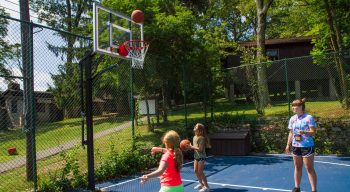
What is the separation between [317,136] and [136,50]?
Answer: 741cm

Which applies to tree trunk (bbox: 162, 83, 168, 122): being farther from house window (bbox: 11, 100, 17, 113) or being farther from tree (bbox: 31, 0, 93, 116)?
house window (bbox: 11, 100, 17, 113)

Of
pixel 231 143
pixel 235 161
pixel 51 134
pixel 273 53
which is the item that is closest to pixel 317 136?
pixel 231 143

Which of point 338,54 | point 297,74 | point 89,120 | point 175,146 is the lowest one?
point 175,146

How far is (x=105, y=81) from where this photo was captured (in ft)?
42.5

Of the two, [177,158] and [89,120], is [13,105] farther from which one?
[177,158]

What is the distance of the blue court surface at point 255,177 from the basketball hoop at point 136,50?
2.99 m

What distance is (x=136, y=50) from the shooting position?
918cm

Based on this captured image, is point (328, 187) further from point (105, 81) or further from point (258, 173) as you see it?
point (105, 81)

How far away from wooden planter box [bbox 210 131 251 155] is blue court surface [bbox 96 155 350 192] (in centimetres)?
84

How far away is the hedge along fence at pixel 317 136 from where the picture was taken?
12.7 metres

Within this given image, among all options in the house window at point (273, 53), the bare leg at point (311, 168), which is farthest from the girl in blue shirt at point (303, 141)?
the house window at point (273, 53)

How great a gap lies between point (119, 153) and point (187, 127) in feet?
13.2

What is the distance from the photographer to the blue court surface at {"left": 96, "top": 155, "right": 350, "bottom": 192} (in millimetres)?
8336

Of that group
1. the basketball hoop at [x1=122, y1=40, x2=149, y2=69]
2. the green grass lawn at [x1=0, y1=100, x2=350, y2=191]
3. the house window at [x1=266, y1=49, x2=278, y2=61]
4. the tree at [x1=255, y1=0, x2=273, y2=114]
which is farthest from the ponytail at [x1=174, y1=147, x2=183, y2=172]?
the house window at [x1=266, y1=49, x2=278, y2=61]
